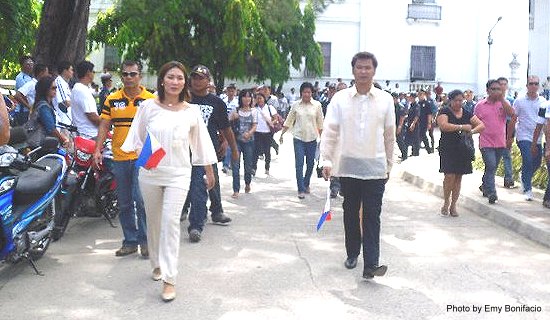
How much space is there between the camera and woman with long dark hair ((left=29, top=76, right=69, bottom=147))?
760cm

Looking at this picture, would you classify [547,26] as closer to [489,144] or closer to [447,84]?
[447,84]

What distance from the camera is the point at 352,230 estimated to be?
593cm

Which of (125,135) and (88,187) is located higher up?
(125,135)

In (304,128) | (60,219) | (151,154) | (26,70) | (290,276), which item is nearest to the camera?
(151,154)

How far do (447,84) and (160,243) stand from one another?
107 ft

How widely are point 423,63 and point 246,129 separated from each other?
2648 cm

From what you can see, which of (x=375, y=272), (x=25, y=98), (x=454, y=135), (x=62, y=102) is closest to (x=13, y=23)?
(x=25, y=98)

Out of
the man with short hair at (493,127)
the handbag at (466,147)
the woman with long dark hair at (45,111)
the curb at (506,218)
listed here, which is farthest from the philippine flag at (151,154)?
the man with short hair at (493,127)

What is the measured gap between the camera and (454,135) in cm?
857

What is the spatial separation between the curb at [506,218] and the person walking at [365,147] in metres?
2.51

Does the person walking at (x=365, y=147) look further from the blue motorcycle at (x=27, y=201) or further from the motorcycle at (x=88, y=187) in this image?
the motorcycle at (x=88, y=187)

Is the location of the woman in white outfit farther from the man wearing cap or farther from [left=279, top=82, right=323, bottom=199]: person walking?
[left=279, top=82, right=323, bottom=199]: person walking

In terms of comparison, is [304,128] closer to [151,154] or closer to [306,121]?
[306,121]

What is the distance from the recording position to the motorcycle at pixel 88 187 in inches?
281
